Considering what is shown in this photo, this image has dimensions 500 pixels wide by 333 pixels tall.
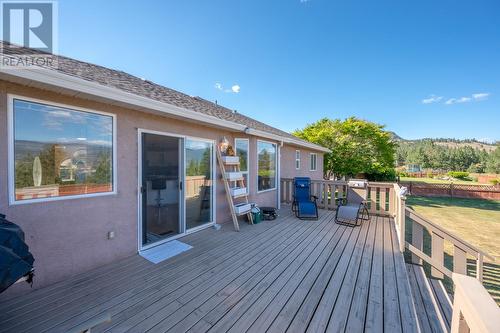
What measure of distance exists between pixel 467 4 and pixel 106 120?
11.5m

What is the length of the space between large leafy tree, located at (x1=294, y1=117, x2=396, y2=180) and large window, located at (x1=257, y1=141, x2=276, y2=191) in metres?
9.76

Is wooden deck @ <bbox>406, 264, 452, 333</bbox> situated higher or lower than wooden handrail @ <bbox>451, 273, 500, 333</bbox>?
lower

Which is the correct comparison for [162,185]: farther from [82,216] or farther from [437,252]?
[437,252]

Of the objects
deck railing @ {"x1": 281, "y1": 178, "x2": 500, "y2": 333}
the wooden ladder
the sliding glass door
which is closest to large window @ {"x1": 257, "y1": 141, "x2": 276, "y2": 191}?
deck railing @ {"x1": 281, "y1": 178, "x2": 500, "y2": 333}

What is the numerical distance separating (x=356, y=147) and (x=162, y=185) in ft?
45.9

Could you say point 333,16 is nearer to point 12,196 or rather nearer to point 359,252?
point 359,252

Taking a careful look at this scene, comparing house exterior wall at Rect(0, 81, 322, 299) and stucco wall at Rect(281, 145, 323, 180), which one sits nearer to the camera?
house exterior wall at Rect(0, 81, 322, 299)

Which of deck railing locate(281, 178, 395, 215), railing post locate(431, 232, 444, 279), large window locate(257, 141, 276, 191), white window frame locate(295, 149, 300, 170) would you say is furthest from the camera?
white window frame locate(295, 149, 300, 170)

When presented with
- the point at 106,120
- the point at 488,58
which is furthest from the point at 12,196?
the point at 488,58

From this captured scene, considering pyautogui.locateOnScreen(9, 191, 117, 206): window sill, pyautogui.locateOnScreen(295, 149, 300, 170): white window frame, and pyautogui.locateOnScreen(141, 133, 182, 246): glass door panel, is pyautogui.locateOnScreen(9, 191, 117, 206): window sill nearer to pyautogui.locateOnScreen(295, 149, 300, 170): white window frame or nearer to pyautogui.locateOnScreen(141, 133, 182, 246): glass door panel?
pyautogui.locateOnScreen(141, 133, 182, 246): glass door panel

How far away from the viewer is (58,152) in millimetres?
2861

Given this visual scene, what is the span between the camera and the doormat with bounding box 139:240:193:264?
354 cm

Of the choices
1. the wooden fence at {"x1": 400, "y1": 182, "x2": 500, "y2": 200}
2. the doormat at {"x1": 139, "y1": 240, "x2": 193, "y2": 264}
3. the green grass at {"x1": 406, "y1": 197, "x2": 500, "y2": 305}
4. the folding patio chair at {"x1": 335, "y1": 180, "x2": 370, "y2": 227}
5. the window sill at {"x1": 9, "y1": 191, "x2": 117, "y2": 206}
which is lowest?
the green grass at {"x1": 406, "y1": 197, "x2": 500, "y2": 305}

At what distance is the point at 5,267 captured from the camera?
52.4 inches
